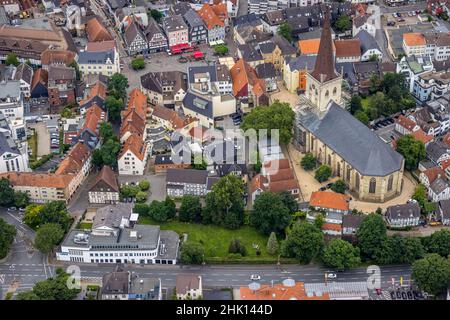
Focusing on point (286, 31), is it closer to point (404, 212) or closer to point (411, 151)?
point (411, 151)

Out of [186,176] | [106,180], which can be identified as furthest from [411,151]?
[106,180]

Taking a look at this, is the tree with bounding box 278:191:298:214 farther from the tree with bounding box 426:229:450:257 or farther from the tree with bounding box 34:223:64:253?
the tree with bounding box 34:223:64:253

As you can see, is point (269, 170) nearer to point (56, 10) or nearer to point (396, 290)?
point (396, 290)

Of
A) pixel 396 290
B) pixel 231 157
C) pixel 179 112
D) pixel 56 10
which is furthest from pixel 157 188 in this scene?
pixel 56 10

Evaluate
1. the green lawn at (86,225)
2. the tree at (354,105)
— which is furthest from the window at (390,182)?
the green lawn at (86,225)

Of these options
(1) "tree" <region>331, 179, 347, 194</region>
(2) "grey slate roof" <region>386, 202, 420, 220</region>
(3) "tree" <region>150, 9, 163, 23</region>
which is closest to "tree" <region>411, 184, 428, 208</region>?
(2) "grey slate roof" <region>386, 202, 420, 220</region>

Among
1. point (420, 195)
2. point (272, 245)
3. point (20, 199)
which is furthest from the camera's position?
point (420, 195)
